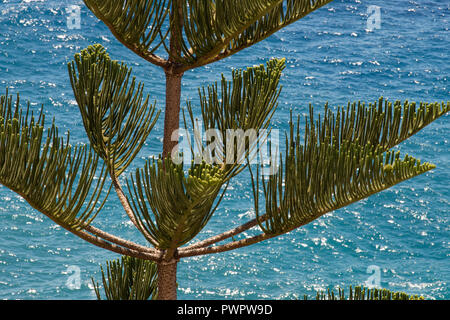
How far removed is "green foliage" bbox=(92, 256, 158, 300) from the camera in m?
4.17

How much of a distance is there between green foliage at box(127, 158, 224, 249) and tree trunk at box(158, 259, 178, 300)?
0.35 meters

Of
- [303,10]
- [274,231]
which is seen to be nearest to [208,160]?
[274,231]

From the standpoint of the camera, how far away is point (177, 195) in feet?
9.21

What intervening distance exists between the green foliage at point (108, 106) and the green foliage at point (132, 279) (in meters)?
0.74

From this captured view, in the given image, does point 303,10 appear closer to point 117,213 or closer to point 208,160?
point 208,160

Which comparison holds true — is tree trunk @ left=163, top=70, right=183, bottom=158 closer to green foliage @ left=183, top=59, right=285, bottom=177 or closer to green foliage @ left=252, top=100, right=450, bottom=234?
green foliage @ left=183, top=59, right=285, bottom=177

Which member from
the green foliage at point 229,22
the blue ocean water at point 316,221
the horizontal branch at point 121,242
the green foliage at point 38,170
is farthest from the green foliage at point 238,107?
the blue ocean water at point 316,221

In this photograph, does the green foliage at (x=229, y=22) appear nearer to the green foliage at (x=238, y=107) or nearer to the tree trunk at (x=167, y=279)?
the green foliage at (x=238, y=107)

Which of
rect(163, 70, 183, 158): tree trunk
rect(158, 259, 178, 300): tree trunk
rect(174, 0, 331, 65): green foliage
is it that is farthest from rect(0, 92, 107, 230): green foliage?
rect(174, 0, 331, 65): green foliage

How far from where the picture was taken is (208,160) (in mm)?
3564

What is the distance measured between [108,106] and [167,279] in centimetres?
97

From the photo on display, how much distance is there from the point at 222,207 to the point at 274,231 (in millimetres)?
9602

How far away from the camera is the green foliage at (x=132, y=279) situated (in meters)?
4.17

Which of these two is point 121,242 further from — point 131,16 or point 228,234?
point 131,16
